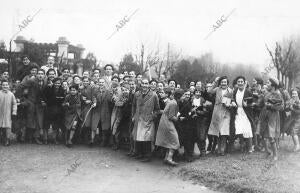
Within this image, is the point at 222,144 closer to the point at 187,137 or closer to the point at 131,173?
the point at 187,137

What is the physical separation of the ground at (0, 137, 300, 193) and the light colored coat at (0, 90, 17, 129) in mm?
725

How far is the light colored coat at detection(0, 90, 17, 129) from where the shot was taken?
9.66m

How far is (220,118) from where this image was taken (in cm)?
884

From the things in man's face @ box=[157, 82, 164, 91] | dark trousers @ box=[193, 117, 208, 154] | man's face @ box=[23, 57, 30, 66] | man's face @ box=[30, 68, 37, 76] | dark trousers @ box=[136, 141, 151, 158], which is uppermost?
man's face @ box=[23, 57, 30, 66]

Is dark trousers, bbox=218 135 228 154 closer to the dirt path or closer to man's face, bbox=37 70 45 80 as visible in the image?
the dirt path

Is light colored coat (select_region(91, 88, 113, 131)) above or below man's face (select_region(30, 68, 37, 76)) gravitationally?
below

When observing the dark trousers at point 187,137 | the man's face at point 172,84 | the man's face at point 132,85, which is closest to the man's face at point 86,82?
the man's face at point 132,85

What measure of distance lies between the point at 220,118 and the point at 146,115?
1787 millimetres

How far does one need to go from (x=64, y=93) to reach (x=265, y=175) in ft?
18.9

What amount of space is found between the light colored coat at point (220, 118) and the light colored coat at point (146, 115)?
1.41m

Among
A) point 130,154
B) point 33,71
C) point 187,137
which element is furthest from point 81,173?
point 33,71

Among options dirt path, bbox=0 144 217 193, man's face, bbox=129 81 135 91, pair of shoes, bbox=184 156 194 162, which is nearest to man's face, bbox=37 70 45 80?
dirt path, bbox=0 144 217 193

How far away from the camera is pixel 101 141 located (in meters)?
10.3

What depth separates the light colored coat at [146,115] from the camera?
8.58m
